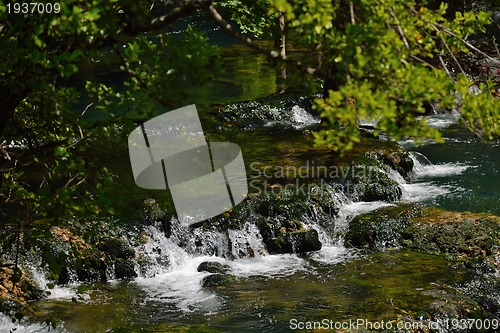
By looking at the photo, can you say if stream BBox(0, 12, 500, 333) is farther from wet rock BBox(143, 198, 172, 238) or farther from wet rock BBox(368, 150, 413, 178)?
wet rock BBox(368, 150, 413, 178)

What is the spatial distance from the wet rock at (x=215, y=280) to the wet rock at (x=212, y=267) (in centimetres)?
34

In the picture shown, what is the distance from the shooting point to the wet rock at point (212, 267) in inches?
410

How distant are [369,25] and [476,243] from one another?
7.53m

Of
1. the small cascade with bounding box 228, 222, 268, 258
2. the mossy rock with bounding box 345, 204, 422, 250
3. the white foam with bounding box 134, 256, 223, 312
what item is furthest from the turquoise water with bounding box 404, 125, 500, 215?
the white foam with bounding box 134, 256, 223, 312

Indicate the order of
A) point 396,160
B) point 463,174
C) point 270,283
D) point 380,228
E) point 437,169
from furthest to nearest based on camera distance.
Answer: point 437,169 < point 396,160 < point 463,174 < point 380,228 < point 270,283

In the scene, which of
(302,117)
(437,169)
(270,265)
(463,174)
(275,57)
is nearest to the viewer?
(275,57)

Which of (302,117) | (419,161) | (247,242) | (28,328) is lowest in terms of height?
(247,242)

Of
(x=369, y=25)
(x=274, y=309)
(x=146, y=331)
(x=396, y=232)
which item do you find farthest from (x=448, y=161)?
(x=369, y=25)

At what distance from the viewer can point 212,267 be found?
10461 mm

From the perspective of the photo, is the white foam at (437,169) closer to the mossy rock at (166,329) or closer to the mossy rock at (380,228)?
the mossy rock at (380,228)

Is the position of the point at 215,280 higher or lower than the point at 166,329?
lower

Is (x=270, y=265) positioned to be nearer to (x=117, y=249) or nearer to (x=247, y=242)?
(x=247, y=242)

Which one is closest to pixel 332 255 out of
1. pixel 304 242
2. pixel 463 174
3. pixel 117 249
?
pixel 304 242

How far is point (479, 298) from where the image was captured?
8.30 metres
